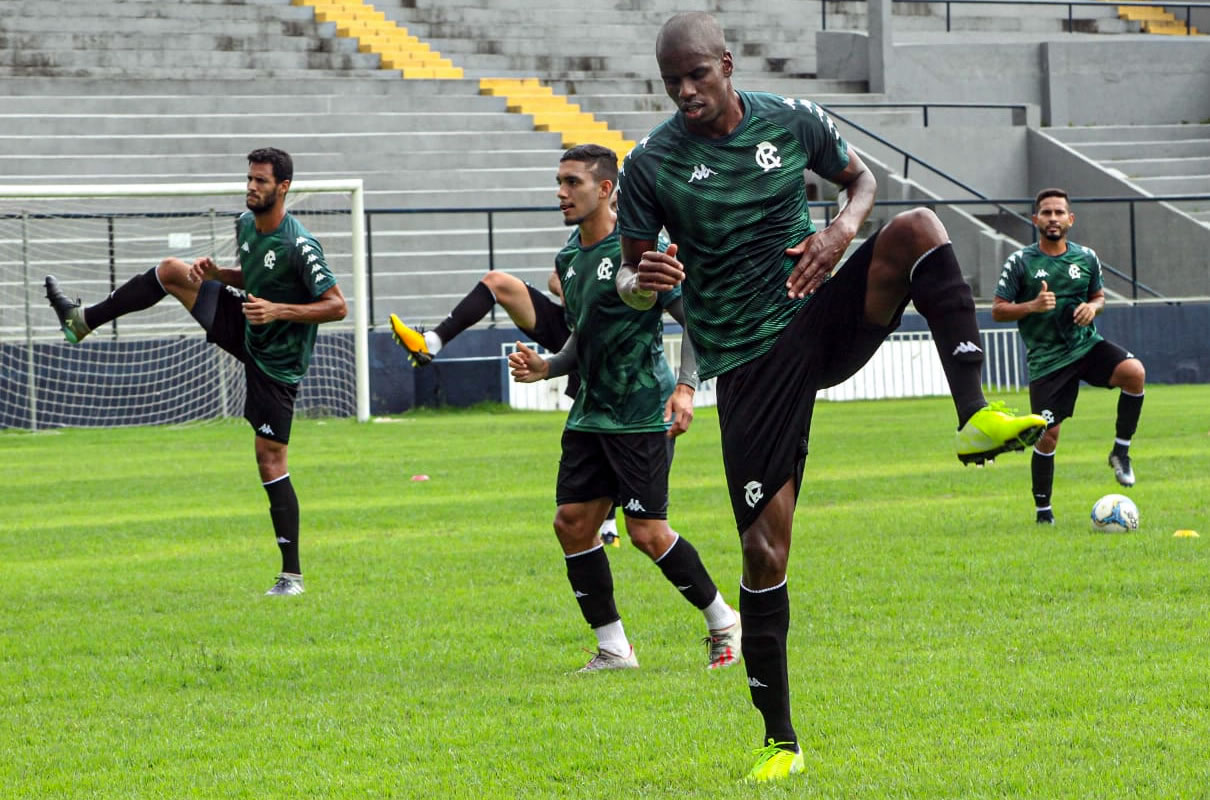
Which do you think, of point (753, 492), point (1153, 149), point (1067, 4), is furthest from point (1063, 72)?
point (753, 492)

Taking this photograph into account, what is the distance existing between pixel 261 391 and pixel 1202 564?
5157mm

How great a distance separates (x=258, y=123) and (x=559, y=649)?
2282cm

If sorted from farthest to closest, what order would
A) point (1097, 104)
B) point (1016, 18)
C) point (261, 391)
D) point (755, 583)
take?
point (1016, 18), point (1097, 104), point (261, 391), point (755, 583)

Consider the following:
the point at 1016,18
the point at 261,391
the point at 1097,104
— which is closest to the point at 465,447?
the point at 261,391

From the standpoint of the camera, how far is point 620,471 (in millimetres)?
7281

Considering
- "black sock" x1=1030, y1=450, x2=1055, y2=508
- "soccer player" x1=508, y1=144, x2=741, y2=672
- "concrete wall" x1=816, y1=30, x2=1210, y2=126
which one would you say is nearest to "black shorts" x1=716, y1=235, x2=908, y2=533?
"soccer player" x1=508, y1=144, x2=741, y2=672

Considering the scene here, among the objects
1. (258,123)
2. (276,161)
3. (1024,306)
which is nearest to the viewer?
(276,161)

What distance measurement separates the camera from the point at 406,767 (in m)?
5.46

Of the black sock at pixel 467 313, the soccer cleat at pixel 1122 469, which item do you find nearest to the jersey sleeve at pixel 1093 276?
the soccer cleat at pixel 1122 469

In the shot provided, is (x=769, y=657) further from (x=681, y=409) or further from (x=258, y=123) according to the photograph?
(x=258, y=123)

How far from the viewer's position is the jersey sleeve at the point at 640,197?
5.27 m

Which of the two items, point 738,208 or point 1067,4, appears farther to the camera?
point 1067,4

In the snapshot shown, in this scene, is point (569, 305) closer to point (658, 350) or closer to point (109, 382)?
point (658, 350)

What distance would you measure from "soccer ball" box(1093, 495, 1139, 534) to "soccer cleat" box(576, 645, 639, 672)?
441 cm
